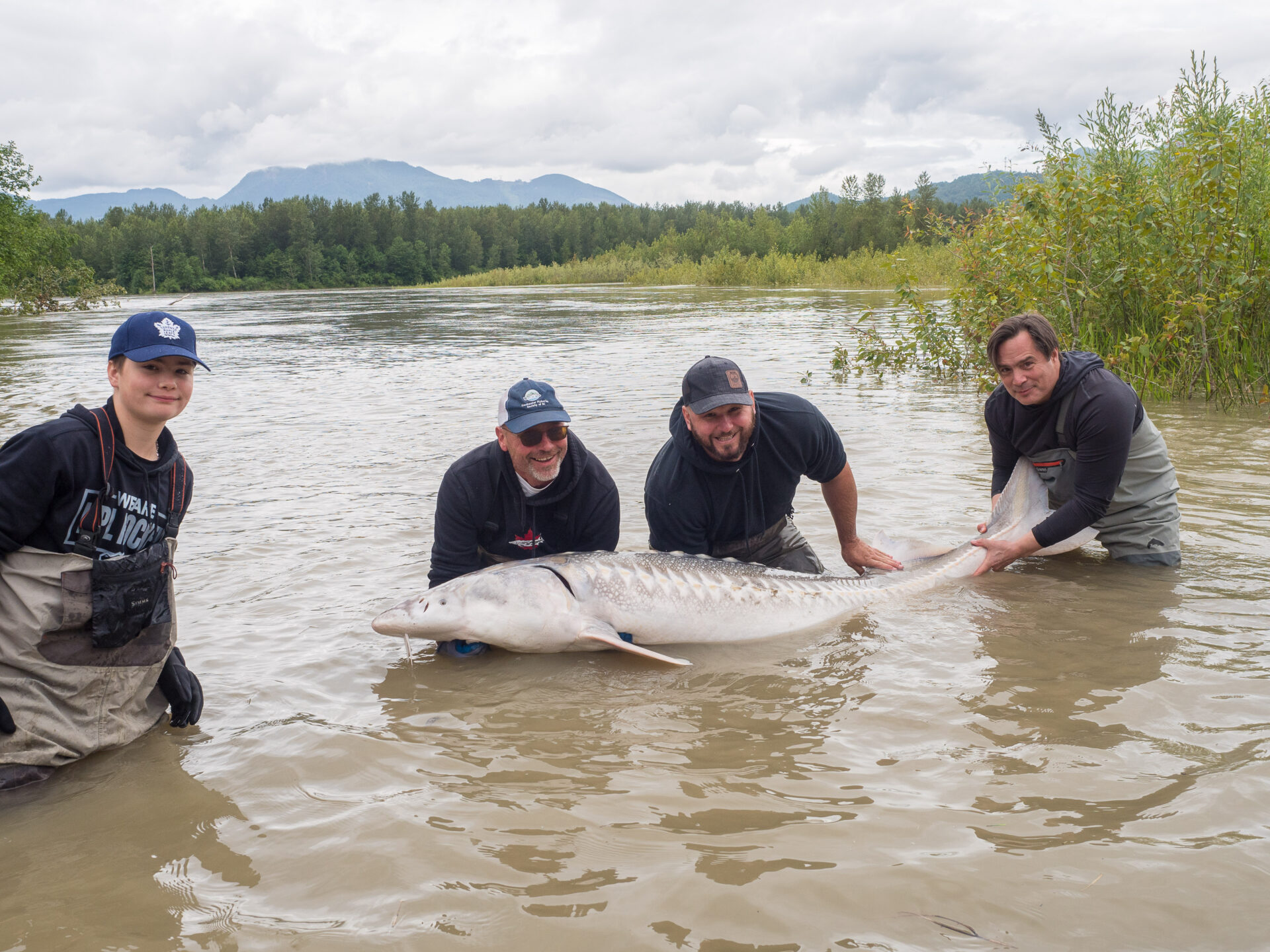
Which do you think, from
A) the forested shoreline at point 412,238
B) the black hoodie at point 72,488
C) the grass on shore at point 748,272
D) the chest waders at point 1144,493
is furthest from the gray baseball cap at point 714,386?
the forested shoreline at point 412,238

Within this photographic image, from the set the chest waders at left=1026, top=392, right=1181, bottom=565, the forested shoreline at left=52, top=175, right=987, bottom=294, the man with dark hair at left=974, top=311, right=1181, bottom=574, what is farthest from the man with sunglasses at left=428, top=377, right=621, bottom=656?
the forested shoreline at left=52, top=175, right=987, bottom=294

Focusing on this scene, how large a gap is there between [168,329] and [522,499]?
6.16ft

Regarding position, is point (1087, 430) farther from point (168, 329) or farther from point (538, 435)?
point (168, 329)

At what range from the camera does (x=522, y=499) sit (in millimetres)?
4652

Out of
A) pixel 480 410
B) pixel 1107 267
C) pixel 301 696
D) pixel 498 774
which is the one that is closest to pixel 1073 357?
pixel 498 774

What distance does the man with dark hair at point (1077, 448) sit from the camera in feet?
15.8

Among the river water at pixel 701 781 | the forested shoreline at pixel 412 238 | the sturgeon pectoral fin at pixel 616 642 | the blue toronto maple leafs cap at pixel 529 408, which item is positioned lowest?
the river water at pixel 701 781

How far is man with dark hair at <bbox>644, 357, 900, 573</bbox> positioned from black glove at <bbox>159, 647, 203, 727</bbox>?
→ 2.30 metres

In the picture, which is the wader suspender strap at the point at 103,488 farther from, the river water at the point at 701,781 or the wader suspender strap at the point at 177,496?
the river water at the point at 701,781

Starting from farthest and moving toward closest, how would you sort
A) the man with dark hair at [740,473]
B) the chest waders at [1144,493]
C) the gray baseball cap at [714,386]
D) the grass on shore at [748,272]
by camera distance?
the grass on shore at [748,272] → the chest waders at [1144,493] → the man with dark hair at [740,473] → the gray baseball cap at [714,386]

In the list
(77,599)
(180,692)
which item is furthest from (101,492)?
(180,692)

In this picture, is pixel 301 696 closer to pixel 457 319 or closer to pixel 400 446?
pixel 400 446

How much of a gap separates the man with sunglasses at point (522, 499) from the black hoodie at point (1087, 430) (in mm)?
2401

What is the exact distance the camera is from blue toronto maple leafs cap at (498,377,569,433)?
420cm
